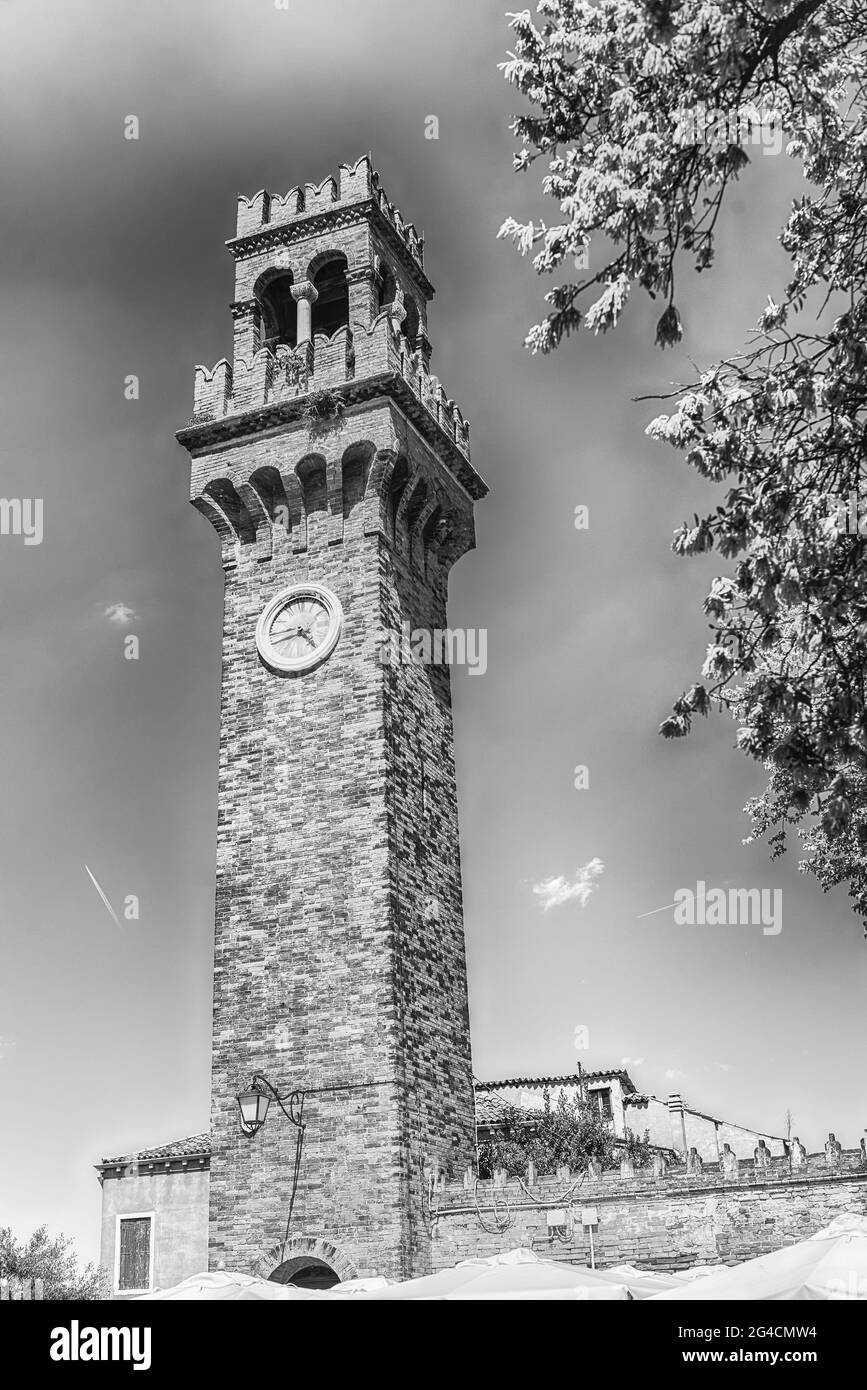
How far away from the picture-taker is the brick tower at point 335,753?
1980 centimetres

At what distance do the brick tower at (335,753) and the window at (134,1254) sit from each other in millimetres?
6695

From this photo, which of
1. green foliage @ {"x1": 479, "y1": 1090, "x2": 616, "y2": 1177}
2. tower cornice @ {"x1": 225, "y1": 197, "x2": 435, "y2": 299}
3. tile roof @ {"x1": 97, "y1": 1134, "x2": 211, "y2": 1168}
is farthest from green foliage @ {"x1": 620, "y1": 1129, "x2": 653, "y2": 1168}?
tower cornice @ {"x1": 225, "y1": 197, "x2": 435, "y2": 299}

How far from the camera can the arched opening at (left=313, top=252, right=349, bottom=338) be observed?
2788cm

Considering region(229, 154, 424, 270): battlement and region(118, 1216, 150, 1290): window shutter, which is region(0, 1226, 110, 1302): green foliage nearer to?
region(118, 1216, 150, 1290): window shutter

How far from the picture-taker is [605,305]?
31.4 ft

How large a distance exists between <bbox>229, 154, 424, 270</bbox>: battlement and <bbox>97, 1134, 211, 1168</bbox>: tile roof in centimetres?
1911

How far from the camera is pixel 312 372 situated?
24766 mm

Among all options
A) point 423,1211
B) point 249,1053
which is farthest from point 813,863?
point 249,1053

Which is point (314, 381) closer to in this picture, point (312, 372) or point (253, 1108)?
point (312, 372)

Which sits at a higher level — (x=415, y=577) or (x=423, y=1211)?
(x=415, y=577)

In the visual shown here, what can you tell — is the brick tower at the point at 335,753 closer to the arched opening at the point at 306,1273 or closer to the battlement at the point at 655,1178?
the arched opening at the point at 306,1273

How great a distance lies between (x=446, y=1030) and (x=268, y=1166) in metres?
3.83
